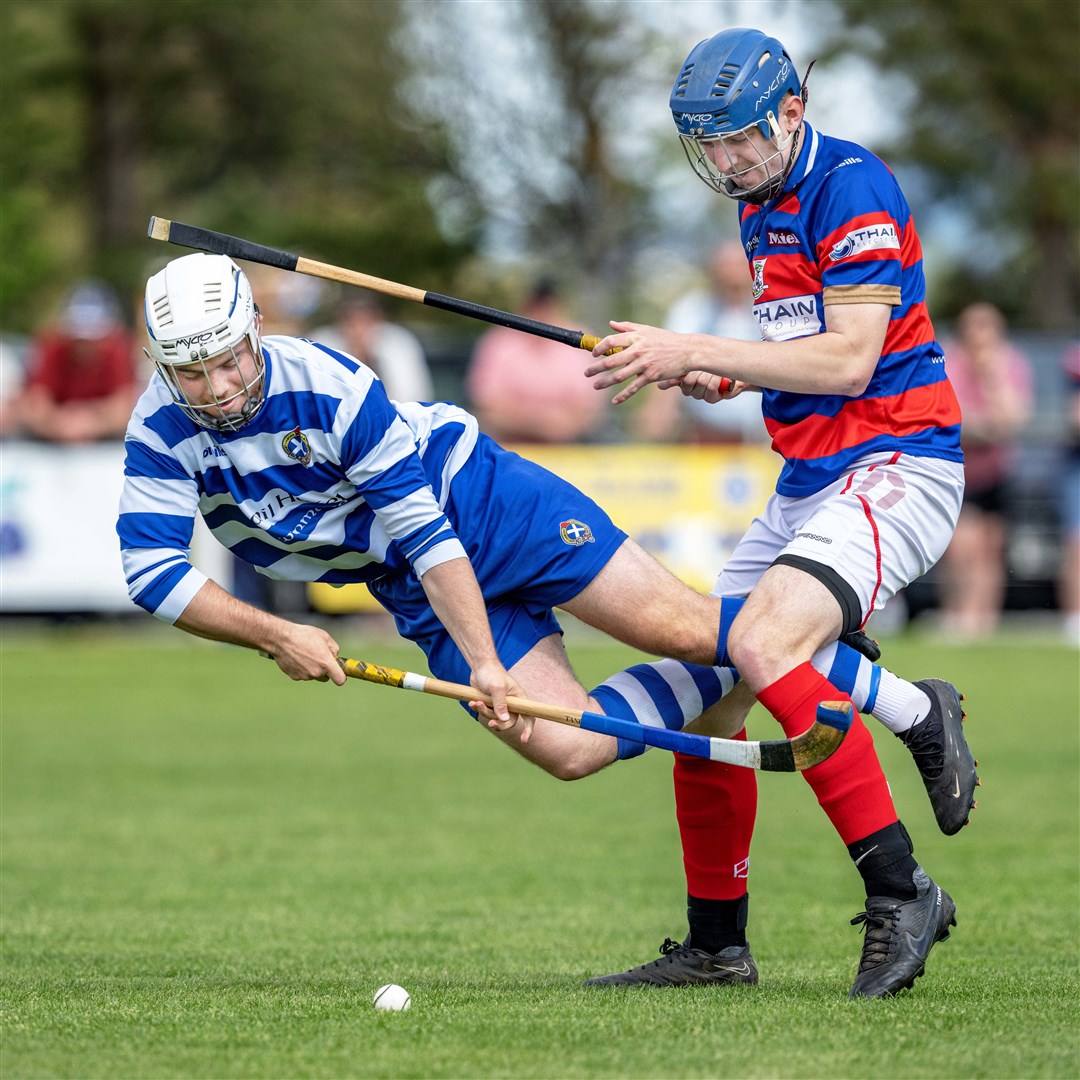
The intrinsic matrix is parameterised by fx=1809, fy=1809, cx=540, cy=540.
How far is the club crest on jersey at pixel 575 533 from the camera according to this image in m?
5.15

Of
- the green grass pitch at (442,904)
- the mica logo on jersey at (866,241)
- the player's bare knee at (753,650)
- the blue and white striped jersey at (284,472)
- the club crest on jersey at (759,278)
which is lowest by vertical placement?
the green grass pitch at (442,904)

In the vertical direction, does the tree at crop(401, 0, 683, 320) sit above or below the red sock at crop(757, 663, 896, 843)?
above

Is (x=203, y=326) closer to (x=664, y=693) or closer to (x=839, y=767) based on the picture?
(x=664, y=693)

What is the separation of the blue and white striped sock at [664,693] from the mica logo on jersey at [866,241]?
125cm

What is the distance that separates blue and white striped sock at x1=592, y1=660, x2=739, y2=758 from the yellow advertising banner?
29.0ft

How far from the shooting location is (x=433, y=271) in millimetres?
35812

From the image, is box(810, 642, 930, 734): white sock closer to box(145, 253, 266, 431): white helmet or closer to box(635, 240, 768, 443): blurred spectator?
box(145, 253, 266, 431): white helmet

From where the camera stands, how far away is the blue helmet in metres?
4.80

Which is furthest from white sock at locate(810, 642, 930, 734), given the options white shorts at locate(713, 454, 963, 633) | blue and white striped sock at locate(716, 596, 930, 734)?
white shorts at locate(713, 454, 963, 633)

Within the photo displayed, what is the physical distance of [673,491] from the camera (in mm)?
14359

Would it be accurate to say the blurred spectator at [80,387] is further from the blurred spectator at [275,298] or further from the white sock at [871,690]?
the white sock at [871,690]

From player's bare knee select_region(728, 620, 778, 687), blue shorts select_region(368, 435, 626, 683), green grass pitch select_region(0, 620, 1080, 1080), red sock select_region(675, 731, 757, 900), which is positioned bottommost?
green grass pitch select_region(0, 620, 1080, 1080)

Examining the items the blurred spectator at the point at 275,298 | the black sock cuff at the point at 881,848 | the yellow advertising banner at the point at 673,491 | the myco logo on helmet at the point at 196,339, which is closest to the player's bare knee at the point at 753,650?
the black sock cuff at the point at 881,848

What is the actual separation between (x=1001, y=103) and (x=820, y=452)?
26.8 meters
